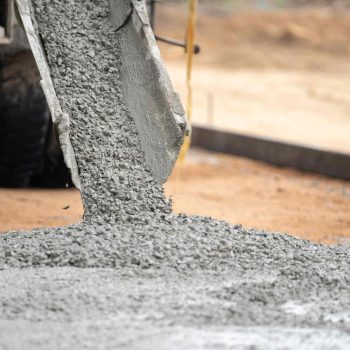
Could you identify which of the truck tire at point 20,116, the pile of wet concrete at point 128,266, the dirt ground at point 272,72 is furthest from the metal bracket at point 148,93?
the dirt ground at point 272,72

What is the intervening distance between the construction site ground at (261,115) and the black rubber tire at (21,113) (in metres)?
0.33

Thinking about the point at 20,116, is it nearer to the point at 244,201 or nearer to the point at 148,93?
the point at 244,201

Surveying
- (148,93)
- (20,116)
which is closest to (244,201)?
(20,116)

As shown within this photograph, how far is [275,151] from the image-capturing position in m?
11.0

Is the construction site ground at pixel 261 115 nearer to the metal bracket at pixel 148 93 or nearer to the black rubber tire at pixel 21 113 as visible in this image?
the black rubber tire at pixel 21 113

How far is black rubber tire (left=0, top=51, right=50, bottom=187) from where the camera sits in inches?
319

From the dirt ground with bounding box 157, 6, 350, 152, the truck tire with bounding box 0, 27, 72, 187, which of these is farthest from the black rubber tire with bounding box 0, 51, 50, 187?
the dirt ground with bounding box 157, 6, 350, 152

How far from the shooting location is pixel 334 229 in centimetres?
735

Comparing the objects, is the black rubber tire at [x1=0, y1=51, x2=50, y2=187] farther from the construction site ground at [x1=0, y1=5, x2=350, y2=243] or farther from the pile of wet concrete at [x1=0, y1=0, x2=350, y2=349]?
the pile of wet concrete at [x1=0, y1=0, x2=350, y2=349]

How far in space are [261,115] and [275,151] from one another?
421cm

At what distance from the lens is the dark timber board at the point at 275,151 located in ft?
33.1

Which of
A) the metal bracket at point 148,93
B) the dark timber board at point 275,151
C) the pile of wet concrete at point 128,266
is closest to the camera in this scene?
the pile of wet concrete at point 128,266

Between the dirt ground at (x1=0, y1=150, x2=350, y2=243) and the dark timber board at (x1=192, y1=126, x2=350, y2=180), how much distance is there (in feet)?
0.57

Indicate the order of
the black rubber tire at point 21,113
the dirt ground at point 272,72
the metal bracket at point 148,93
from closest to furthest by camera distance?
the metal bracket at point 148,93 < the black rubber tire at point 21,113 < the dirt ground at point 272,72
